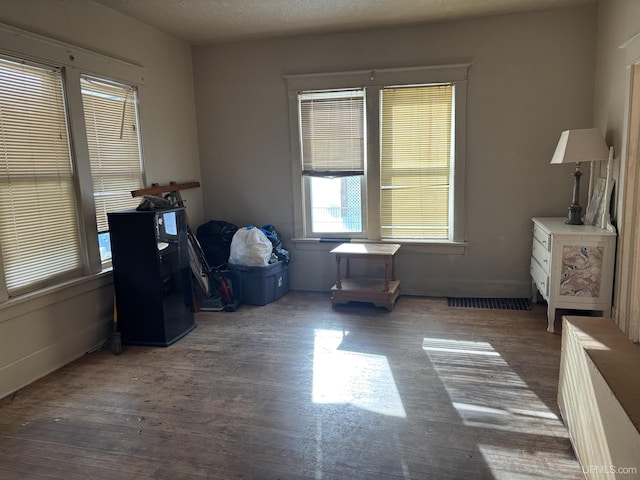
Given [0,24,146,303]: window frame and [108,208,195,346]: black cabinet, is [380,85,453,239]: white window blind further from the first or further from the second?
[0,24,146,303]: window frame

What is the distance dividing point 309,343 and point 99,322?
1.70 metres

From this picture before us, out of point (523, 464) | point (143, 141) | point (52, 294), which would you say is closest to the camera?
point (523, 464)

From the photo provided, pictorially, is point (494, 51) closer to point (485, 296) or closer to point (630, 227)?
point (630, 227)

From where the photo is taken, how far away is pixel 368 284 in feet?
14.6

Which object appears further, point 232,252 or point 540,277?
point 232,252

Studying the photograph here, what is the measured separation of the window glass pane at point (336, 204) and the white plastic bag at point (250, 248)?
704mm

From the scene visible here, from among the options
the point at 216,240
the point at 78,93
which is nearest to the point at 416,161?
the point at 216,240

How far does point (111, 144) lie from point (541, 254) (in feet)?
12.3

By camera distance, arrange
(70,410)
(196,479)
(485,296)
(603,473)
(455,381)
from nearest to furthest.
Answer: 1. (603,473)
2. (196,479)
3. (70,410)
4. (455,381)
5. (485,296)

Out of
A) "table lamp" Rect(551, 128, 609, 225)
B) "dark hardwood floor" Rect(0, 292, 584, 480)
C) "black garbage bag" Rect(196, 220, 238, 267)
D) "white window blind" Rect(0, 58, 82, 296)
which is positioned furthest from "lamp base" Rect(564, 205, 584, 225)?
"white window blind" Rect(0, 58, 82, 296)

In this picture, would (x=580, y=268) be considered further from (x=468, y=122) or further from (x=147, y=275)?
(x=147, y=275)

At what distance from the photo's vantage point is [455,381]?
2.88 metres

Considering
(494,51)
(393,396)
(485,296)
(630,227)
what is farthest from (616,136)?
(393,396)

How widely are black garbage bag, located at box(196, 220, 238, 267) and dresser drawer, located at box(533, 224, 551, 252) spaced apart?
2.95 meters
